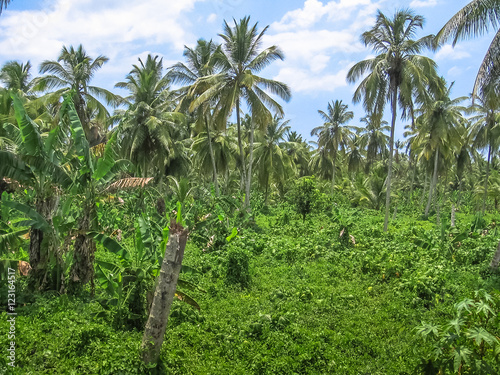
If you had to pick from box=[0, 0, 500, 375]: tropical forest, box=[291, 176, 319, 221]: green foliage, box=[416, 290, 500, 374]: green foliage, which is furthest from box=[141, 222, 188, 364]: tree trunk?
box=[291, 176, 319, 221]: green foliage

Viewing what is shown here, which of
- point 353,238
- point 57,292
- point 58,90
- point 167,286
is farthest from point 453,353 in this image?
point 58,90

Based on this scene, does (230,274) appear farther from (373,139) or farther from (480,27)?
(373,139)

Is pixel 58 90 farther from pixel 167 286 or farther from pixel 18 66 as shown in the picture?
pixel 167 286

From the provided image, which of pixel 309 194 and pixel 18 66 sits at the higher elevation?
pixel 18 66

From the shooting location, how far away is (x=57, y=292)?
692 cm

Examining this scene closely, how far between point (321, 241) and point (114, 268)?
25.1 ft

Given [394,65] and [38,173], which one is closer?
[38,173]

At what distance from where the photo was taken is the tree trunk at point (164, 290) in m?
4.57

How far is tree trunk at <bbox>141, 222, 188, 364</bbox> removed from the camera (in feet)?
15.0

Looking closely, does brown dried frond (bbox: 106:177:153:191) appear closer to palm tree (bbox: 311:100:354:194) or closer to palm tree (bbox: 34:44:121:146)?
palm tree (bbox: 34:44:121:146)

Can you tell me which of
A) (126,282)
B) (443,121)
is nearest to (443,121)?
(443,121)

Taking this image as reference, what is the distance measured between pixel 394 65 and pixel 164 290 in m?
13.9

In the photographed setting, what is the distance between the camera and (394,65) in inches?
592

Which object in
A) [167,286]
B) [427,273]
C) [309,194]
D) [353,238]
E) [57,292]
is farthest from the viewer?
[309,194]
